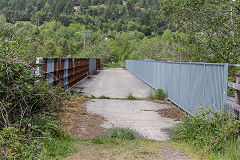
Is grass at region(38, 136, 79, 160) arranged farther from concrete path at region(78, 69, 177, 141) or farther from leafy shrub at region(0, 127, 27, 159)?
concrete path at region(78, 69, 177, 141)

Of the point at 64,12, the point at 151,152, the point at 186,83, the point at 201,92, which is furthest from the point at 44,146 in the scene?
the point at 64,12

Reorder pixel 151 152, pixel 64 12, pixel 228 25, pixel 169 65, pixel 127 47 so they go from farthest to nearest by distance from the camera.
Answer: pixel 64 12 → pixel 127 47 → pixel 169 65 → pixel 228 25 → pixel 151 152

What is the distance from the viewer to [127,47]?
11738cm

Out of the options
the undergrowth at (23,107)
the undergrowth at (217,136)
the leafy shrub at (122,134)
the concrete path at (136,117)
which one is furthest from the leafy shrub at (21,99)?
the undergrowth at (217,136)

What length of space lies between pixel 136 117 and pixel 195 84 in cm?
190

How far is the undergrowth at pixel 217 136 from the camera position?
4523 mm

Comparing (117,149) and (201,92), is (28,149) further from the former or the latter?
(201,92)

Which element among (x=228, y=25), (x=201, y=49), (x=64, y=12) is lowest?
(x=201, y=49)

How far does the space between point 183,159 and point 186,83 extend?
464cm

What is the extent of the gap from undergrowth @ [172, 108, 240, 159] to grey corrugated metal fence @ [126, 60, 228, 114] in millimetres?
417

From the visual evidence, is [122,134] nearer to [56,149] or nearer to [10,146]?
[56,149]

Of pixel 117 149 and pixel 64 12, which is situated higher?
pixel 64 12

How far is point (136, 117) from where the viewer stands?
812 cm

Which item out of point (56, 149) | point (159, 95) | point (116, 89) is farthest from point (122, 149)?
point (116, 89)
